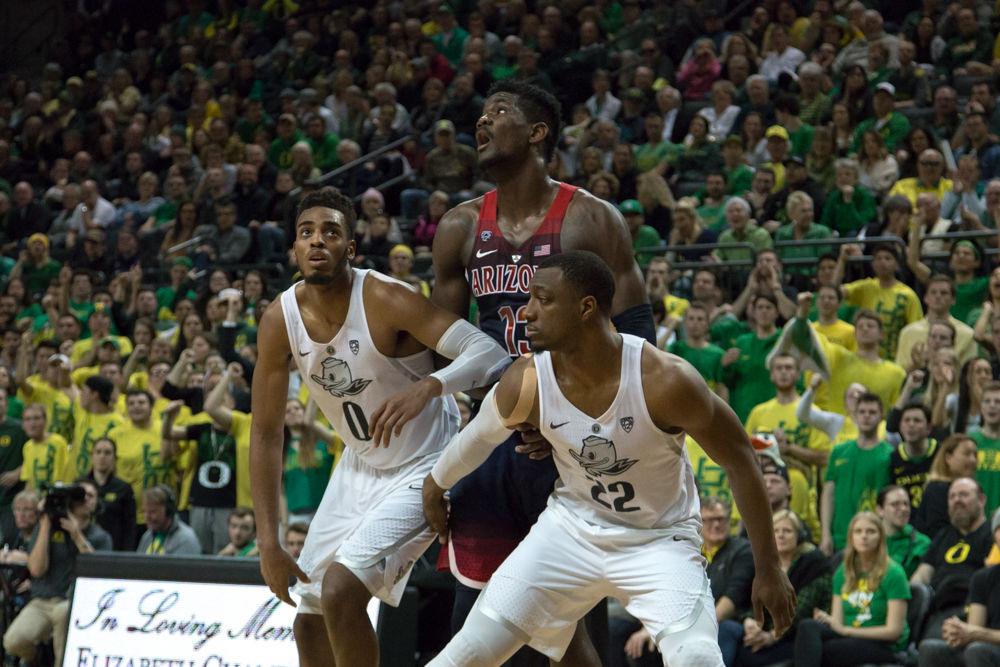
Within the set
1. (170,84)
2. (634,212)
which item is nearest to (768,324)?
(634,212)

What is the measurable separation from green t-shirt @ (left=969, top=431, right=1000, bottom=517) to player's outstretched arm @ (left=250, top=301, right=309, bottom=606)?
16.1 feet

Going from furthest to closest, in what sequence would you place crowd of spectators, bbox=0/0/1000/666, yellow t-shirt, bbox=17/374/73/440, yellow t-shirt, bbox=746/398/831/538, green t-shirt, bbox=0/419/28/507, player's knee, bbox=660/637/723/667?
yellow t-shirt, bbox=17/374/73/440
green t-shirt, bbox=0/419/28/507
yellow t-shirt, bbox=746/398/831/538
crowd of spectators, bbox=0/0/1000/666
player's knee, bbox=660/637/723/667

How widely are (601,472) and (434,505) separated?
0.60 m

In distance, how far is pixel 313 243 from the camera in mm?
5121

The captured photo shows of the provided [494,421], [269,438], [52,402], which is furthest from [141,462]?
[494,421]

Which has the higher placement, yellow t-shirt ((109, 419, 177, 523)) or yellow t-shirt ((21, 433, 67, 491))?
yellow t-shirt ((109, 419, 177, 523))

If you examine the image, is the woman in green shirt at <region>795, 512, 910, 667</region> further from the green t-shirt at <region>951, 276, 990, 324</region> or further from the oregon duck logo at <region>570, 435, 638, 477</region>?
the oregon duck logo at <region>570, 435, 638, 477</region>

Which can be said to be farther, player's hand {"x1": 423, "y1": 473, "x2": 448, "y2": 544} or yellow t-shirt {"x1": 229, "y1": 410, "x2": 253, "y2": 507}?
yellow t-shirt {"x1": 229, "y1": 410, "x2": 253, "y2": 507}

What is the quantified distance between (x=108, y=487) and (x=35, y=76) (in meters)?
13.2

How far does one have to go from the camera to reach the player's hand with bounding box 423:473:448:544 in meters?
4.98

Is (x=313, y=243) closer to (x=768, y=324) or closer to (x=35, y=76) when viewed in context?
(x=768, y=324)

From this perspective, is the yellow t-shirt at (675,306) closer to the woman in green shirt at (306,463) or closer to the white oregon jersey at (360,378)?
the woman in green shirt at (306,463)

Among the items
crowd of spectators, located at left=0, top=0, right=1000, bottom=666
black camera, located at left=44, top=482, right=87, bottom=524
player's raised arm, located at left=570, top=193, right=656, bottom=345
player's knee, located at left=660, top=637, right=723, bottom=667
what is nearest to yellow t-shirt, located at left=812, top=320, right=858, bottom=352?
crowd of spectators, located at left=0, top=0, right=1000, bottom=666

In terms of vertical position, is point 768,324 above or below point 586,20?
below
